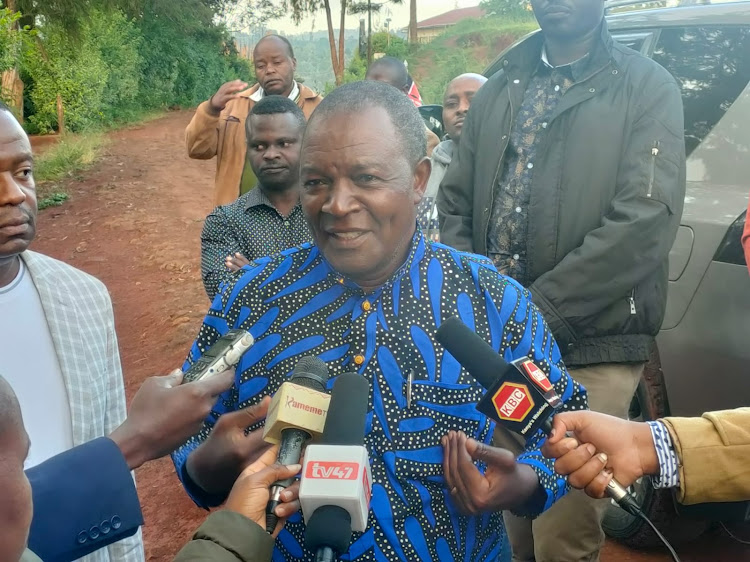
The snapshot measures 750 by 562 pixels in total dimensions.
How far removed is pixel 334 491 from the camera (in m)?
1.32

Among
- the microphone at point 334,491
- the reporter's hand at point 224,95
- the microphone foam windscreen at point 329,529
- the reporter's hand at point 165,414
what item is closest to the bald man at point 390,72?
the reporter's hand at point 224,95

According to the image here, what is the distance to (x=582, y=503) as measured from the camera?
3.04m

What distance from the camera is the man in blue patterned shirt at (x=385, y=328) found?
75.0 inches

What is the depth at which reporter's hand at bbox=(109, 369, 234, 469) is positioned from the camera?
175cm

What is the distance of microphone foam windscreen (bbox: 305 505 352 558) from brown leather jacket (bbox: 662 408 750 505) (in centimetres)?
95

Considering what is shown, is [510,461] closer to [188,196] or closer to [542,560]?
[542,560]

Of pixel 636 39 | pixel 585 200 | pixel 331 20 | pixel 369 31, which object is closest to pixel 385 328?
pixel 585 200

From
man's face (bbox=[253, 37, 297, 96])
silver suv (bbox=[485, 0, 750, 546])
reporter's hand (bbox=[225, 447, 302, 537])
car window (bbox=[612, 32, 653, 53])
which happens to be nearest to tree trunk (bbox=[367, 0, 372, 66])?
man's face (bbox=[253, 37, 297, 96])

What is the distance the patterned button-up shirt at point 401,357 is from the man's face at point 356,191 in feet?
0.27

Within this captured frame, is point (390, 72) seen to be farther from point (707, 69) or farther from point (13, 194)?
point (13, 194)

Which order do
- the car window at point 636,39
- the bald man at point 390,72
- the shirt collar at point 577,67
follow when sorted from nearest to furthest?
the shirt collar at point 577,67, the car window at point 636,39, the bald man at point 390,72

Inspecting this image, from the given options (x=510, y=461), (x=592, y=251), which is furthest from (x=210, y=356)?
(x=592, y=251)

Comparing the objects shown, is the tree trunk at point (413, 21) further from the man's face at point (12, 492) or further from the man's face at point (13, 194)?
the man's face at point (12, 492)

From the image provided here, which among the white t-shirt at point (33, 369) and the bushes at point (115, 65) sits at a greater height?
the white t-shirt at point (33, 369)
